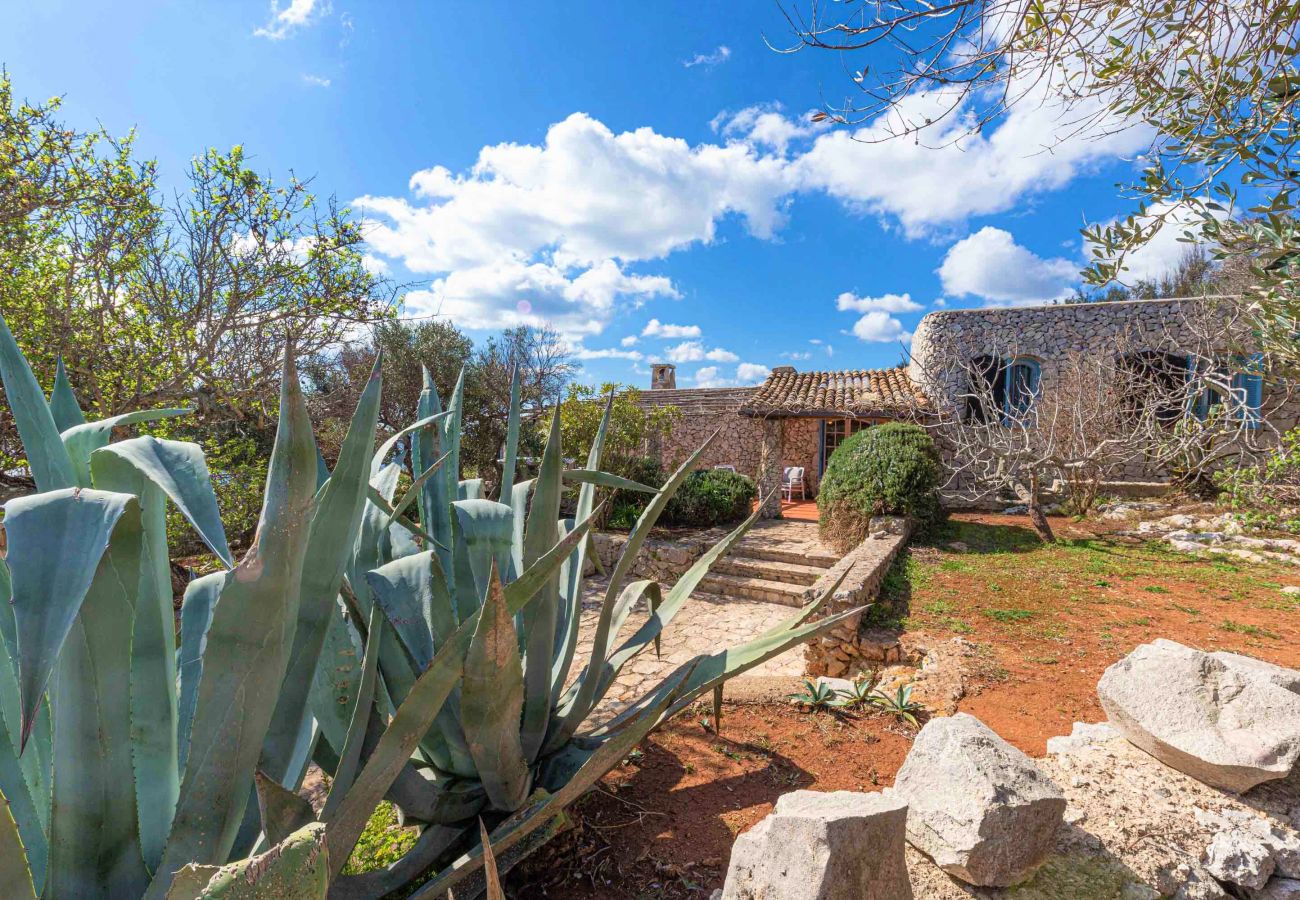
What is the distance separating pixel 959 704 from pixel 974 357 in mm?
11572

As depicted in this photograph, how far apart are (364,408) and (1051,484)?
13.0m

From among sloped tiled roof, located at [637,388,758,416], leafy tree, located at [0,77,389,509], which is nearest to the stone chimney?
sloped tiled roof, located at [637,388,758,416]

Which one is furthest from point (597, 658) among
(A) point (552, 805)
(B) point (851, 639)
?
(B) point (851, 639)

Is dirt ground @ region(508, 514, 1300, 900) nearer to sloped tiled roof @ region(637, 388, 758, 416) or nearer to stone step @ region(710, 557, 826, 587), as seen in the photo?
stone step @ region(710, 557, 826, 587)

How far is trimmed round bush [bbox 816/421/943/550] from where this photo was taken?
25.7 ft

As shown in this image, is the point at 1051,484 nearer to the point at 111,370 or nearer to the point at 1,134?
the point at 111,370

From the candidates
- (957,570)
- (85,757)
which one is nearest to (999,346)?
(957,570)

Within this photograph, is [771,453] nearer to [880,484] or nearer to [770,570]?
[880,484]

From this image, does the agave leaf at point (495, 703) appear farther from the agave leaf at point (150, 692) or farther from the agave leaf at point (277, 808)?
the agave leaf at point (150, 692)

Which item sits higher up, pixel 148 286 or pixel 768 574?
pixel 148 286

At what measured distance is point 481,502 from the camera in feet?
5.36

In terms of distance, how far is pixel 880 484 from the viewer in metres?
7.89

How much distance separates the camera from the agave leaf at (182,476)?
100cm

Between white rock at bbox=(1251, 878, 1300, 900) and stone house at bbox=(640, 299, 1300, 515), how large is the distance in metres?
8.65
